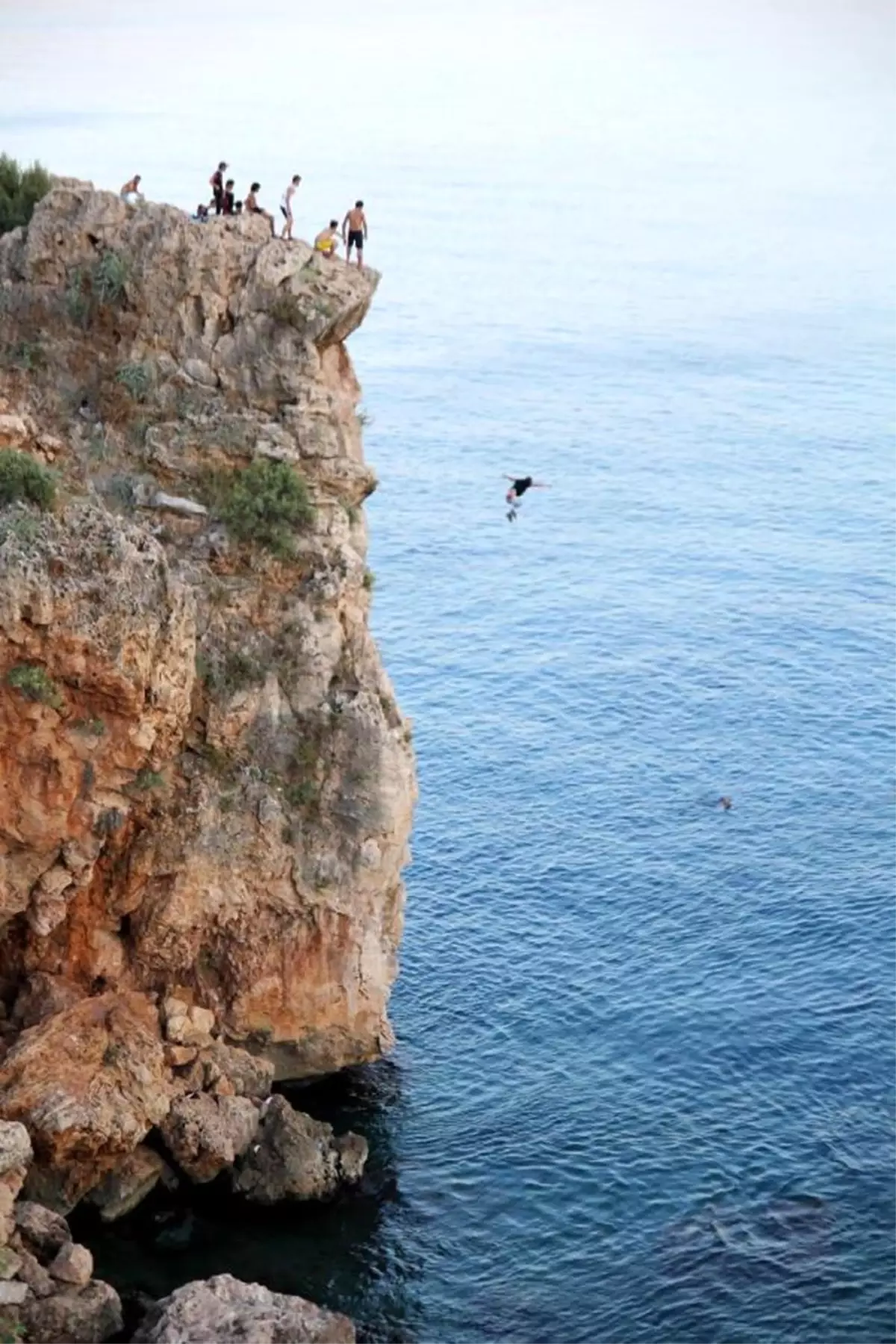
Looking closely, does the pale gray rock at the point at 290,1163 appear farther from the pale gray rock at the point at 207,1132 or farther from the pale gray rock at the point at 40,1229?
the pale gray rock at the point at 40,1229

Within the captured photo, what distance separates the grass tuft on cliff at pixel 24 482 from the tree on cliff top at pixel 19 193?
10546mm

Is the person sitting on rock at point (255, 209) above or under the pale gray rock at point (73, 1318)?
above

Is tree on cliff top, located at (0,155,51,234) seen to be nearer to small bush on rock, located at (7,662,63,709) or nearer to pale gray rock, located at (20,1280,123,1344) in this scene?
small bush on rock, located at (7,662,63,709)

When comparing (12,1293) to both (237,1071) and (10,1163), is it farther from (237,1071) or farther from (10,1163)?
(237,1071)

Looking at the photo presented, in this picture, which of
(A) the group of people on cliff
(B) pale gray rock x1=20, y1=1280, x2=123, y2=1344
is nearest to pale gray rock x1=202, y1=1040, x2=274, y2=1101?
(B) pale gray rock x1=20, y1=1280, x2=123, y2=1344

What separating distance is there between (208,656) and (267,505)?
4.11m

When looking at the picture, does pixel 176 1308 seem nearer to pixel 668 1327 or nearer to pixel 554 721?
pixel 668 1327

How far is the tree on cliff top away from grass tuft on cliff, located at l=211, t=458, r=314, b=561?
35.8ft

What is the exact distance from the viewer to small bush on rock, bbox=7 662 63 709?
40.6 meters

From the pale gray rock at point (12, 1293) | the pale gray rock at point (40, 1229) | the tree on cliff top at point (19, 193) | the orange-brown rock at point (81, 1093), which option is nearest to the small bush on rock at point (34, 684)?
the orange-brown rock at point (81, 1093)

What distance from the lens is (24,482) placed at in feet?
136

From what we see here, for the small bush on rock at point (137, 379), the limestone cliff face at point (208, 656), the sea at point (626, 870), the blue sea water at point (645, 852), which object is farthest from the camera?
the small bush on rock at point (137, 379)

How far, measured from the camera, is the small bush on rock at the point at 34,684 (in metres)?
40.6

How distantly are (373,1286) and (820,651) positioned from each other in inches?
1898
